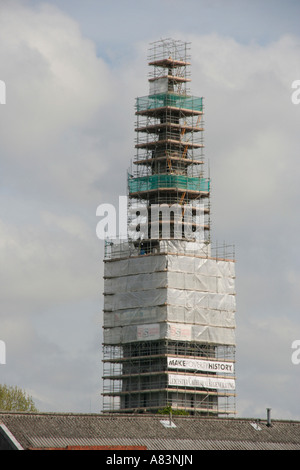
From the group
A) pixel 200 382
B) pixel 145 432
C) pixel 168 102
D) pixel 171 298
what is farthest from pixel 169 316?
pixel 145 432

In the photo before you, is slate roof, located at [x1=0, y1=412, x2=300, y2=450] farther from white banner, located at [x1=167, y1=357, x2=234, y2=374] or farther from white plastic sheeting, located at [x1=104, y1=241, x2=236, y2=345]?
white plastic sheeting, located at [x1=104, y1=241, x2=236, y2=345]

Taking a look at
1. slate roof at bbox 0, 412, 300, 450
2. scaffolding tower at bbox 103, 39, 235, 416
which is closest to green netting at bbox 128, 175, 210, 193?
scaffolding tower at bbox 103, 39, 235, 416

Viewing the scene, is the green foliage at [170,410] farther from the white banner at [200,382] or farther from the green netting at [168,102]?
the green netting at [168,102]

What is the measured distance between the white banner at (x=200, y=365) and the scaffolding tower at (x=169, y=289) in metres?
0.18

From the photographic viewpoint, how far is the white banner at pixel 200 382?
17200 centimetres

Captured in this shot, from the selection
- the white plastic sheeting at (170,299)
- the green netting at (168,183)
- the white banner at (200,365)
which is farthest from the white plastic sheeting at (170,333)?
the green netting at (168,183)

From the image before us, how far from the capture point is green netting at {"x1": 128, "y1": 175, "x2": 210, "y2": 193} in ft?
598

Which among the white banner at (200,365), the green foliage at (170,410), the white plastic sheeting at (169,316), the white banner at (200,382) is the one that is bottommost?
the green foliage at (170,410)

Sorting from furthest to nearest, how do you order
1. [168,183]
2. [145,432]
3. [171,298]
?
[168,183], [171,298], [145,432]

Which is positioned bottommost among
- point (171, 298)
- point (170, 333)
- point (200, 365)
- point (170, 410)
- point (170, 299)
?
point (170, 410)

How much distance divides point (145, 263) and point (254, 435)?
60560 mm

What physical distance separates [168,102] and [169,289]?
31588 mm

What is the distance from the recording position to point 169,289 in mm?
175375

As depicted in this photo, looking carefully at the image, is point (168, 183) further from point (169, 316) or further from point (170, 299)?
point (169, 316)
